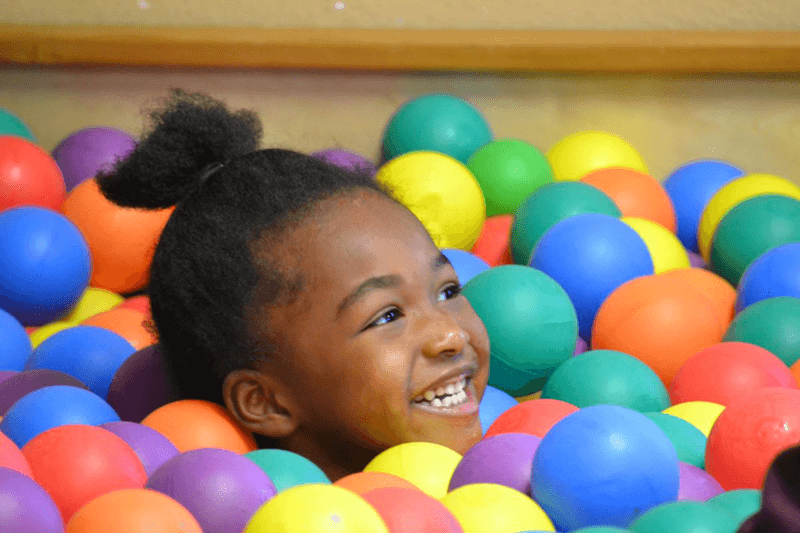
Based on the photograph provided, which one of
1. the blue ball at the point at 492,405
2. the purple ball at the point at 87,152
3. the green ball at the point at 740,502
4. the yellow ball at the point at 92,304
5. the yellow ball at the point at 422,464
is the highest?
the green ball at the point at 740,502

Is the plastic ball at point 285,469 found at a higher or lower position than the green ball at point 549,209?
higher

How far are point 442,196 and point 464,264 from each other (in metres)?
0.23

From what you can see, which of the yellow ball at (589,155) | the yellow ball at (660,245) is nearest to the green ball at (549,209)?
the yellow ball at (660,245)

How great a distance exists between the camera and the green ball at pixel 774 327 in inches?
66.7

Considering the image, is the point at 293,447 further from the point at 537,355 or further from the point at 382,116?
the point at 382,116

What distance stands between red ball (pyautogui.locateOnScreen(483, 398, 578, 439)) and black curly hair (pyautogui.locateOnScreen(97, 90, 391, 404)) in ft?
1.09

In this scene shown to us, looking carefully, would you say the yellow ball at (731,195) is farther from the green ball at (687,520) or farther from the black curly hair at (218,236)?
the green ball at (687,520)

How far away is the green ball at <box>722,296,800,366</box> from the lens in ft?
5.56

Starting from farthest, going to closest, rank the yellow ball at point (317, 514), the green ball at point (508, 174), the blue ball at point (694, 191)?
the blue ball at point (694, 191)
the green ball at point (508, 174)
the yellow ball at point (317, 514)

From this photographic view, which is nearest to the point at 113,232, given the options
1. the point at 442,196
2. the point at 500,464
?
the point at 442,196

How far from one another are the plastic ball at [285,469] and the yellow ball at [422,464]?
0.08 metres

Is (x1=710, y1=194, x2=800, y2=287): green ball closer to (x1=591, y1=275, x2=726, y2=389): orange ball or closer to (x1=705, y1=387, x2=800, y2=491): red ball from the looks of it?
(x1=591, y1=275, x2=726, y2=389): orange ball


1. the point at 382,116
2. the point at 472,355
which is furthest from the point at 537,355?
the point at 382,116

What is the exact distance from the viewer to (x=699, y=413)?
1.48 metres
